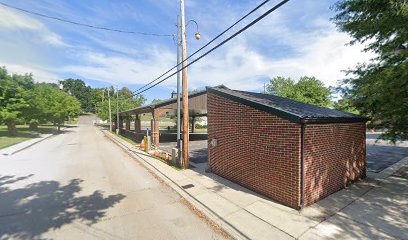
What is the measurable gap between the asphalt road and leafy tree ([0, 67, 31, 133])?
51.7 feet

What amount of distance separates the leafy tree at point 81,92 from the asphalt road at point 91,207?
120 m

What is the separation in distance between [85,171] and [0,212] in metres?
4.64

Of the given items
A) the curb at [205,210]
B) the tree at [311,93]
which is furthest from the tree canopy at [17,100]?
the tree at [311,93]

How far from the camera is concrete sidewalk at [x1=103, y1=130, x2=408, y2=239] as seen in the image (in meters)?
4.98

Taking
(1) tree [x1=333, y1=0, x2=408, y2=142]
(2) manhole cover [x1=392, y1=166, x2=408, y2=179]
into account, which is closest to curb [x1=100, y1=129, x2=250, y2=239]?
(1) tree [x1=333, y1=0, x2=408, y2=142]

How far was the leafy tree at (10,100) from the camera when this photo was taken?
876 inches

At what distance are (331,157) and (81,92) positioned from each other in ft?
479

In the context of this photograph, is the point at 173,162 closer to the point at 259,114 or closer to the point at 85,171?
the point at 85,171

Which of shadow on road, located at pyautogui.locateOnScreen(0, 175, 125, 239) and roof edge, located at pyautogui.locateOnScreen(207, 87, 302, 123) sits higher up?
roof edge, located at pyautogui.locateOnScreen(207, 87, 302, 123)

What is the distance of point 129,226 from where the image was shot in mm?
5332

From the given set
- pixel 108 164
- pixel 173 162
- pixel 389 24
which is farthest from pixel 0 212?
pixel 389 24

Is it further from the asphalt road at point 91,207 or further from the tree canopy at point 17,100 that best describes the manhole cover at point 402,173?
the tree canopy at point 17,100

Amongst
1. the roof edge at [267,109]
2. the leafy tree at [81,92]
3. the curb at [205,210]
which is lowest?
the curb at [205,210]

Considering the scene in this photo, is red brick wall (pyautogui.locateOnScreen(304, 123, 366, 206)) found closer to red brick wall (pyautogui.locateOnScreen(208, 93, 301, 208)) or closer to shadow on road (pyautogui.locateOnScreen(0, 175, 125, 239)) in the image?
red brick wall (pyautogui.locateOnScreen(208, 93, 301, 208))
